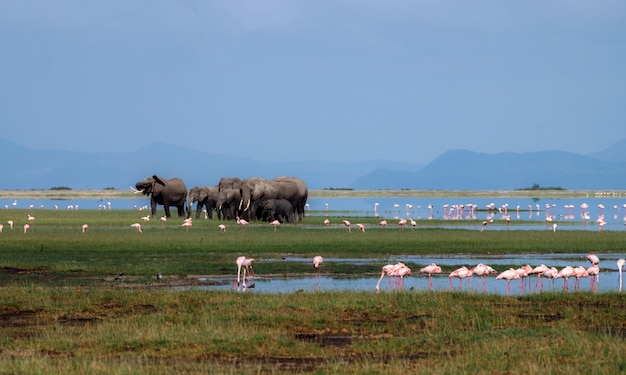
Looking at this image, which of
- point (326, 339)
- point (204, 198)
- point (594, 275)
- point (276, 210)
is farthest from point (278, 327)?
point (204, 198)

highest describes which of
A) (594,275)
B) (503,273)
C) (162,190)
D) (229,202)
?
(162,190)

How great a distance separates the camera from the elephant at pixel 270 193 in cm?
6481

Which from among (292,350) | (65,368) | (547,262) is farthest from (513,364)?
(547,262)

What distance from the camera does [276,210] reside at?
63.4 meters

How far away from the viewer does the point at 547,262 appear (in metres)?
37.6

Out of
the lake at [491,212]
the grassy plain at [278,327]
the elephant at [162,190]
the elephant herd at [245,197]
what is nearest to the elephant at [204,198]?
the elephant herd at [245,197]

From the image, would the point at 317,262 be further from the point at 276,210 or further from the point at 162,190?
the point at 162,190

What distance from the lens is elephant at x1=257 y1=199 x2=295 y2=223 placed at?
62.8 meters

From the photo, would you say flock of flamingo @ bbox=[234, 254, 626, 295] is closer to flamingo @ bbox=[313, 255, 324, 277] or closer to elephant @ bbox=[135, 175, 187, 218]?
flamingo @ bbox=[313, 255, 324, 277]

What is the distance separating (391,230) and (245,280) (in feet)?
85.4

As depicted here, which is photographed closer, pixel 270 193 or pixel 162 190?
pixel 270 193

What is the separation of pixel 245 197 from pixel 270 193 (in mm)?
2175

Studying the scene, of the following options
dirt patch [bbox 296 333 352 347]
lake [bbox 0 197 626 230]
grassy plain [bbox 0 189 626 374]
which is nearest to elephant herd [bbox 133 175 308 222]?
lake [bbox 0 197 626 230]

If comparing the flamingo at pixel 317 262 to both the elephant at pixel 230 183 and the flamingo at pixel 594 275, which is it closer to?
the flamingo at pixel 594 275
